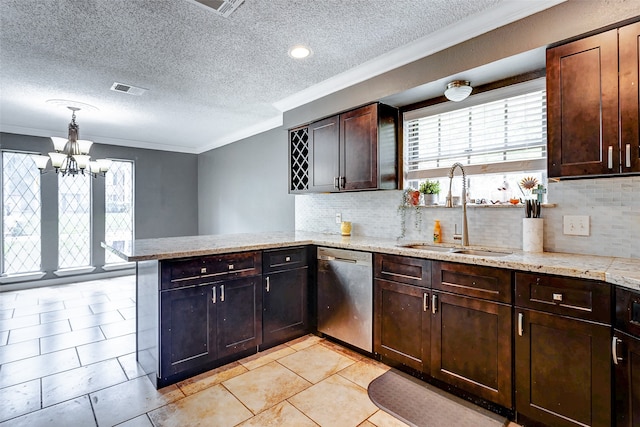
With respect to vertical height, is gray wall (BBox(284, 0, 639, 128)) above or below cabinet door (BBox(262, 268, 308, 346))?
above

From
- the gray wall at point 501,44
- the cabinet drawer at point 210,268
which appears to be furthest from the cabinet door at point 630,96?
the cabinet drawer at point 210,268

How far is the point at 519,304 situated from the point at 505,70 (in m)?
1.60

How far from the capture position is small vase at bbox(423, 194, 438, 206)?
292cm

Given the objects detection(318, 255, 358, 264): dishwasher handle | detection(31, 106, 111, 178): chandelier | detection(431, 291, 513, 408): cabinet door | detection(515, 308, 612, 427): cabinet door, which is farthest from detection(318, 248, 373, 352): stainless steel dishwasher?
detection(31, 106, 111, 178): chandelier

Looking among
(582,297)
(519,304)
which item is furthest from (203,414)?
(582,297)

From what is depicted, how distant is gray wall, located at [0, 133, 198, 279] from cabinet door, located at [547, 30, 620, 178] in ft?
20.5

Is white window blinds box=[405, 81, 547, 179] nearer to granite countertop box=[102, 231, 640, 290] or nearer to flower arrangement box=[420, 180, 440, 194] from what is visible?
flower arrangement box=[420, 180, 440, 194]

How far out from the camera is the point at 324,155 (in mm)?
3449

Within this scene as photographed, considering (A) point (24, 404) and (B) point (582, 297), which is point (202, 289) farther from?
(B) point (582, 297)

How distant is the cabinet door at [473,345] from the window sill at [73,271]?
5.84m

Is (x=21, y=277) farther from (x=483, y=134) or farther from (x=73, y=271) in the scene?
(x=483, y=134)

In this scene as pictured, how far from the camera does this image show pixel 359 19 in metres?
2.19

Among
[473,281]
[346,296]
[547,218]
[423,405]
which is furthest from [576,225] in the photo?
[346,296]

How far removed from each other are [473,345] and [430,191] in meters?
1.36
